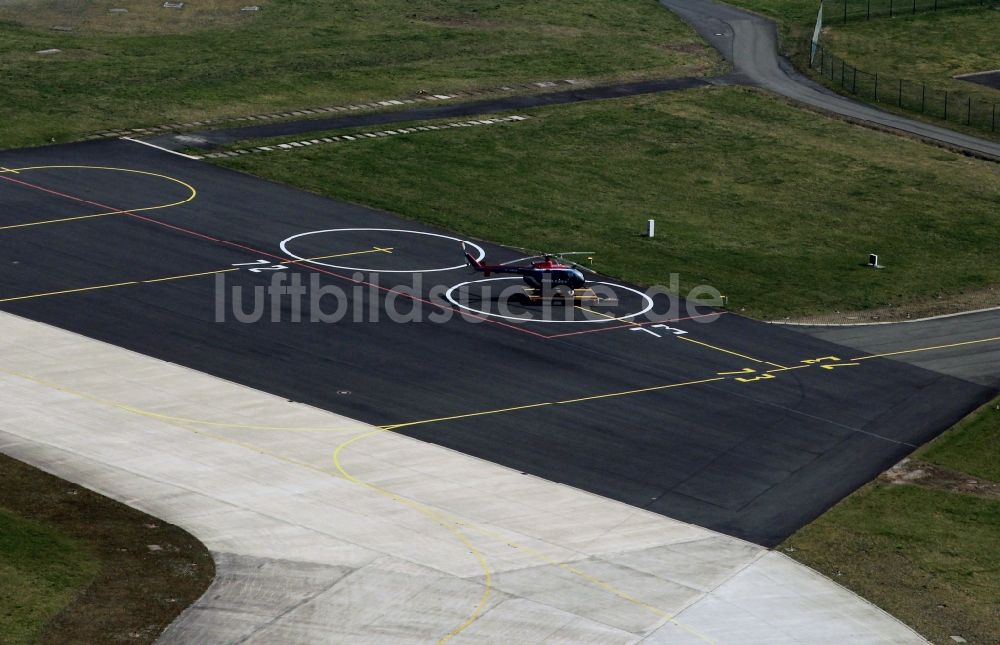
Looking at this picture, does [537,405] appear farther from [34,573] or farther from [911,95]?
[911,95]

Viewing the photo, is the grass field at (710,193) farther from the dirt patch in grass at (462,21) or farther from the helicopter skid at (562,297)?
the dirt patch in grass at (462,21)

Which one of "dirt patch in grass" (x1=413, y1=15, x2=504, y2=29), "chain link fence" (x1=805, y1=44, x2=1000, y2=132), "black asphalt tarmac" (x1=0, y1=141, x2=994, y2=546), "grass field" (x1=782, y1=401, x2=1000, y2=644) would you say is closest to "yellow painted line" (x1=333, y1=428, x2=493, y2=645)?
"black asphalt tarmac" (x1=0, y1=141, x2=994, y2=546)

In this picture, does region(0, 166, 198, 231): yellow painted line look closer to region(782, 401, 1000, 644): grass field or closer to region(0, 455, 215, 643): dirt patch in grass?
region(0, 455, 215, 643): dirt patch in grass

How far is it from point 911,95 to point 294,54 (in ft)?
210

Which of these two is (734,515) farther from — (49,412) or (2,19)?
(2,19)

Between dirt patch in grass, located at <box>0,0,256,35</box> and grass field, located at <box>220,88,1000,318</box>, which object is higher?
dirt patch in grass, located at <box>0,0,256,35</box>

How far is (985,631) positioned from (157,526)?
105 ft

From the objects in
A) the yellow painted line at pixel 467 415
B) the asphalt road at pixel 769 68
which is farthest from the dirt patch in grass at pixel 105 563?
the asphalt road at pixel 769 68

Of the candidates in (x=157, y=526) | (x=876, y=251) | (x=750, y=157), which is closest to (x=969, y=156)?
(x=750, y=157)

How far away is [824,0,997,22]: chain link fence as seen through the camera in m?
181

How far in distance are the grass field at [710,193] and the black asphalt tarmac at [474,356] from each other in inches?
284

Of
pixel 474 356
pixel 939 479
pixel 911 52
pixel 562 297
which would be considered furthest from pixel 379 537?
pixel 911 52

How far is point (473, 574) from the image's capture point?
55.7 meters

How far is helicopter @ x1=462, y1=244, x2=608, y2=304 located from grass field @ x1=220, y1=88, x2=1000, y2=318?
22.8 feet
